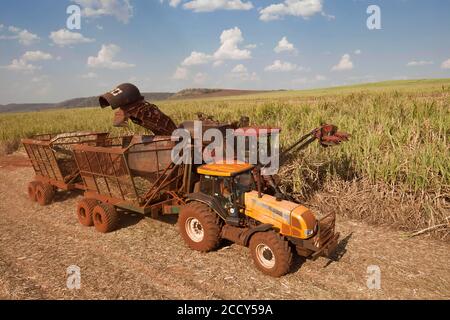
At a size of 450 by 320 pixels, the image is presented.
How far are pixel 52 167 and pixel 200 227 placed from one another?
5086mm

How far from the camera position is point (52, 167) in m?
8.84

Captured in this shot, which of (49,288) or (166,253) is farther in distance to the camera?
(166,253)

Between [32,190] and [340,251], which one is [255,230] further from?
[32,190]

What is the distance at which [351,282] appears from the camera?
16.4 ft

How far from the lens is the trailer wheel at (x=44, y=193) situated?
8961mm

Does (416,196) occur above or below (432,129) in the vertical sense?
below

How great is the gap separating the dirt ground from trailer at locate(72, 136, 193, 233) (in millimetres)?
471

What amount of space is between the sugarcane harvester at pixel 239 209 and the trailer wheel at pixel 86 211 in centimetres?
16
